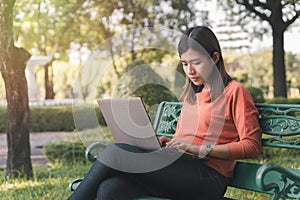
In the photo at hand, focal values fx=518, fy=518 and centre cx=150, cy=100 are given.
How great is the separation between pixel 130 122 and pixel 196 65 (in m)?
0.39

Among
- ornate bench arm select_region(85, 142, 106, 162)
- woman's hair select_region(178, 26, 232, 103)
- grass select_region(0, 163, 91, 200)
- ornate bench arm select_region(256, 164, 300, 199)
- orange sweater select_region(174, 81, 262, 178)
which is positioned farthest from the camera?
grass select_region(0, 163, 91, 200)

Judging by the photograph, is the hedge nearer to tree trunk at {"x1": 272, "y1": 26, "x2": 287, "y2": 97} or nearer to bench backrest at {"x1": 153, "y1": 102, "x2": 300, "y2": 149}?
tree trunk at {"x1": 272, "y1": 26, "x2": 287, "y2": 97}

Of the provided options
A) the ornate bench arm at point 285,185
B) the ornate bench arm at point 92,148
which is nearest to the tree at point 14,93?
the ornate bench arm at point 92,148

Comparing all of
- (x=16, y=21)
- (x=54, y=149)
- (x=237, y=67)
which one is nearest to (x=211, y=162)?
(x=54, y=149)

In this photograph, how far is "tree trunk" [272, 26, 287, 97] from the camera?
26.6 ft

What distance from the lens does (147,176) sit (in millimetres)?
2186

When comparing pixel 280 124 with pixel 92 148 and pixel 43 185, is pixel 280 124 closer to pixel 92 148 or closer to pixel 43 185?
pixel 92 148

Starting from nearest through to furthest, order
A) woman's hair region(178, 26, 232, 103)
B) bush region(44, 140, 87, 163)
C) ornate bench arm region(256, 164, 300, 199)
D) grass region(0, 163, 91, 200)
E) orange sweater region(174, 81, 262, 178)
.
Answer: ornate bench arm region(256, 164, 300, 199) → orange sweater region(174, 81, 262, 178) → woman's hair region(178, 26, 232, 103) → grass region(0, 163, 91, 200) → bush region(44, 140, 87, 163)

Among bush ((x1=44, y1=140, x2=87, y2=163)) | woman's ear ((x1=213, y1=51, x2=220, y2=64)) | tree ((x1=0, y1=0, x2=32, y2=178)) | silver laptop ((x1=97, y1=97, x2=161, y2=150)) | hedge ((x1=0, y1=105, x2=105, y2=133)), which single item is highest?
woman's ear ((x1=213, y1=51, x2=220, y2=64))

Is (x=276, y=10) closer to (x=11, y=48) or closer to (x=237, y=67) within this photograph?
(x=11, y=48)

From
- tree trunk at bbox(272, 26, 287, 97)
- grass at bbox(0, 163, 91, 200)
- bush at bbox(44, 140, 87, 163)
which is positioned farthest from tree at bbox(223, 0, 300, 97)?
grass at bbox(0, 163, 91, 200)

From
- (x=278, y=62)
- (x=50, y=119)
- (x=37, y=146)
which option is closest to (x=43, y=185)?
(x=37, y=146)

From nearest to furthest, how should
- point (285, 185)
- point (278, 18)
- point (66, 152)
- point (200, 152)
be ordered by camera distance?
point (285, 185)
point (200, 152)
point (66, 152)
point (278, 18)

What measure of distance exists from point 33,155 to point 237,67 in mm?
20788
